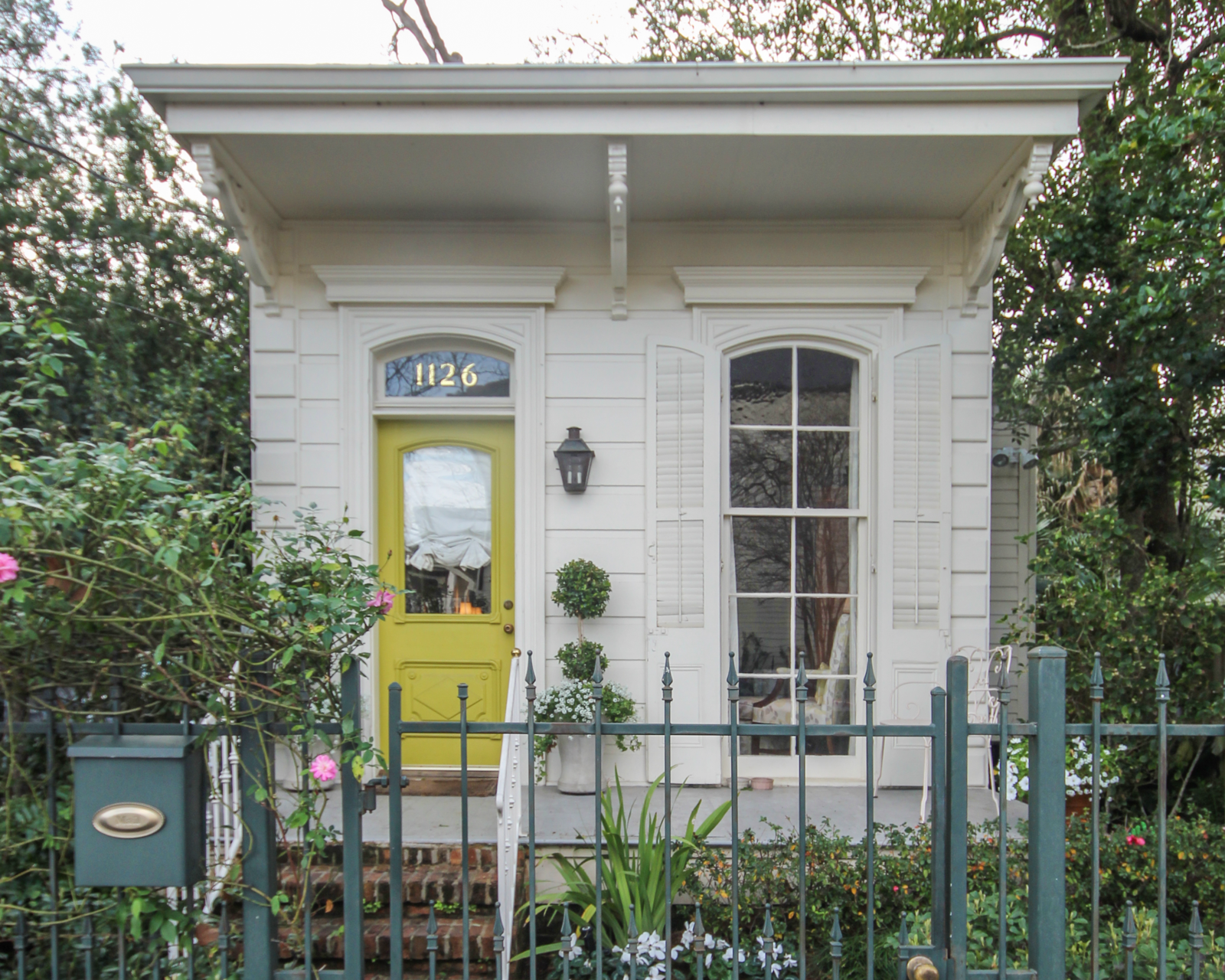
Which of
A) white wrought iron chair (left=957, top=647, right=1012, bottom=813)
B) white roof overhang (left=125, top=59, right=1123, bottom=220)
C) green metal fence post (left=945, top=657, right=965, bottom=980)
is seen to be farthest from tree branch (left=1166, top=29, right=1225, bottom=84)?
green metal fence post (left=945, top=657, right=965, bottom=980)

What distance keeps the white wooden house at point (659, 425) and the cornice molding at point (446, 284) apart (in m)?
0.01

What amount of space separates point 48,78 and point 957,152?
5.78 metres

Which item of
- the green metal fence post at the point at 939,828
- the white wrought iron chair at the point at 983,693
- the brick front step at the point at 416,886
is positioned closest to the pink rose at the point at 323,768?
the green metal fence post at the point at 939,828

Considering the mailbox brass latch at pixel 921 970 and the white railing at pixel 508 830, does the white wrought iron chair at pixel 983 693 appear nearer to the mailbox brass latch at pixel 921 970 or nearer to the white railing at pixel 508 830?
the white railing at pixel 508 830

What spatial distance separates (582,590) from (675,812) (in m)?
1.18

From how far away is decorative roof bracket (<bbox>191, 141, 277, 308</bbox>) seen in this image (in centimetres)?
352

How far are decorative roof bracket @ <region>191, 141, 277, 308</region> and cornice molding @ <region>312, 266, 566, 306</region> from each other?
0.29 meters

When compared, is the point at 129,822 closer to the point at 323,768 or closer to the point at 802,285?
the point at 323,768

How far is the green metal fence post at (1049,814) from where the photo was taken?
177cm

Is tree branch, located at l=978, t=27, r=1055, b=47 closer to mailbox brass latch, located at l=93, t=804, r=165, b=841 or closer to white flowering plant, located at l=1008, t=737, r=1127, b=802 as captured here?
white flowering plant, located at l=1008, t=737, r=1127, b=802

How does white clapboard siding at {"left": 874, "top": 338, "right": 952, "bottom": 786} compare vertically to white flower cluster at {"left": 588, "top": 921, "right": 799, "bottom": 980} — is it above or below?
above

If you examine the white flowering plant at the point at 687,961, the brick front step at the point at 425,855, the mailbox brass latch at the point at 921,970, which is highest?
the mailbox brass latch at the point at 921,970

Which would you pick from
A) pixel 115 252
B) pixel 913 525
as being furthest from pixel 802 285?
pixel 115 252

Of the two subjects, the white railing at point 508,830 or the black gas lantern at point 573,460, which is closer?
the white railing at point 508,830
